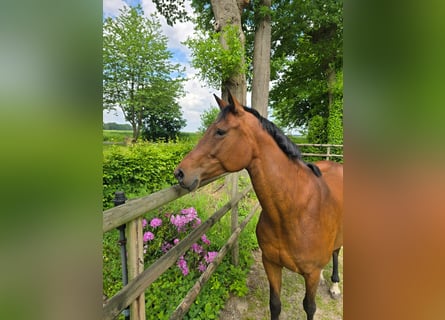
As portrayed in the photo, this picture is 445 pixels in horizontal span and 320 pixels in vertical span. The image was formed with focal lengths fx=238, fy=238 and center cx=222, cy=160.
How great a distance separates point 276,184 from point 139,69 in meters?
10.2

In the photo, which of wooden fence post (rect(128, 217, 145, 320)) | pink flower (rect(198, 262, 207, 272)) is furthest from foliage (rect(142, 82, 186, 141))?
wooden fence post (rect(128, 217, 145, 320))

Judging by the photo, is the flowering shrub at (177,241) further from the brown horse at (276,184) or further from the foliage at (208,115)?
the foliage at (208,115)

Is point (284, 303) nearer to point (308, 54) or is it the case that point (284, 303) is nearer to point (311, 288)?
point (311, 288)

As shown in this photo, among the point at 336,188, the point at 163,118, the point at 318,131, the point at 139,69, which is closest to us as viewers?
the point at 336,188

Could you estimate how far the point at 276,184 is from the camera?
1.26m

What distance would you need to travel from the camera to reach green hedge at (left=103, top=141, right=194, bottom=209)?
314cm

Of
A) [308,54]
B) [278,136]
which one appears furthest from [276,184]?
[308,54]

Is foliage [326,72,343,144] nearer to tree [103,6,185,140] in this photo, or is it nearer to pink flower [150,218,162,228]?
tree [103,6,185,140]

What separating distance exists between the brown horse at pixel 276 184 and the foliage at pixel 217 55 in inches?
125

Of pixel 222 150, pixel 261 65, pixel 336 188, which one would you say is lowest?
pixel 336 188
